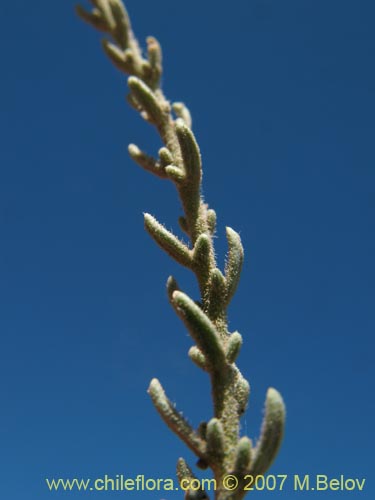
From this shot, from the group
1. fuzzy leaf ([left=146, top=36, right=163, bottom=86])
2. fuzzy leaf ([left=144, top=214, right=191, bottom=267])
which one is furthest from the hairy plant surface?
fuzzy leaf ([left=146, top=36, right=163, bottom=86])

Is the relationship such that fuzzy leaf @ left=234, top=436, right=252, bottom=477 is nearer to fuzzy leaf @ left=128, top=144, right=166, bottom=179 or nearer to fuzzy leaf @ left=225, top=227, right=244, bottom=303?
fuzzy leaf @ left=225, top=227, right=244, bottom=303

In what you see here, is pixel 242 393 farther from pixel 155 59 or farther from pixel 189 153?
pixel 155 59

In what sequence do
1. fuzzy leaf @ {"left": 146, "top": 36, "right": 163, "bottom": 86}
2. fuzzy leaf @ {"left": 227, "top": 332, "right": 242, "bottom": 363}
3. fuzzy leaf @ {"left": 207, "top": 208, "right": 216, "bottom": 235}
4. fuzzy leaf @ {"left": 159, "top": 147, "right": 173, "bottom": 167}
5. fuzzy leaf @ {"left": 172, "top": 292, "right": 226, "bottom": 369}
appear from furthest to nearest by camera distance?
fuzzy leaf @ {"left": 146, "top": 36, "right": 163, "bottom": 86} < fuzzy leaf @ {"left": 159, "top": 147, "right": 173, "bottom": 167} < fuzzy leaf @ {"left": 207, "top": 208, "right": 216, "bottom": 235} < fuzzy leaf @ {"left": 227, "top": 332, "right": 242, "bottom": 363} < fuzzy leaf @ {"left": 172, "top": 292, "right": 226, "bottom": 369}

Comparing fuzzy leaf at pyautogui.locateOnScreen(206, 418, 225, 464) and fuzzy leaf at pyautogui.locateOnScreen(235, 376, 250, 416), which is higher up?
fuzzy leaf at pyautogui.locateOnScreen(235, 376, 250, 416)

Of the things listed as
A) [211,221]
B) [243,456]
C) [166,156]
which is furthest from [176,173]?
[243,456]

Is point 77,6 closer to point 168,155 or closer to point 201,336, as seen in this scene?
point 168,155

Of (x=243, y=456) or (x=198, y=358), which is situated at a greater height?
(x=198, y=358)
